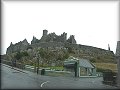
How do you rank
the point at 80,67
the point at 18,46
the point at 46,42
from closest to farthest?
the point at 18,46 < the point at 80,67 < the point at 46,42

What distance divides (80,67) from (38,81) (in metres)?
2.15

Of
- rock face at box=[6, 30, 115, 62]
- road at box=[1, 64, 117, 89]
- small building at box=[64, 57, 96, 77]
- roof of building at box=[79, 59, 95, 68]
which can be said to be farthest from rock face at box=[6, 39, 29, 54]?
roof of building at box=[79, 59, 95, 68]

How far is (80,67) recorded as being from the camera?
73.5 ft

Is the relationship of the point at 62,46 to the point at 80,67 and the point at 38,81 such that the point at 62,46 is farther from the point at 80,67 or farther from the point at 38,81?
the point at 38,81

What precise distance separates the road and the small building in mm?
290

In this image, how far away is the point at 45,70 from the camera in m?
22.2

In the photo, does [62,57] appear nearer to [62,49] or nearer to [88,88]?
[62,49]

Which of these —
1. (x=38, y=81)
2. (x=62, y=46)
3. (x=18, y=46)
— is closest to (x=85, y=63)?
(x=62, y=46)

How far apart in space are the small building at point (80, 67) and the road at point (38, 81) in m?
0.29

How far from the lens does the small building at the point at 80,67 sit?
72.9ft

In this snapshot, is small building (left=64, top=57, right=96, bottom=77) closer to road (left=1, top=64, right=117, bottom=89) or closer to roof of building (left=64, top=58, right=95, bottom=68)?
roof of building (left=64, top=58, right=95, bottom=68)

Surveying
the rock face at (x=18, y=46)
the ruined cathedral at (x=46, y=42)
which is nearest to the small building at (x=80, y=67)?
the ruined cathedral at (x=46, y=42)

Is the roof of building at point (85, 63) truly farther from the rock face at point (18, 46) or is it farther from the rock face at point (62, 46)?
the rock face at point (18, 46)

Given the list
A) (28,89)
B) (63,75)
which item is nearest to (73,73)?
(63,75)
